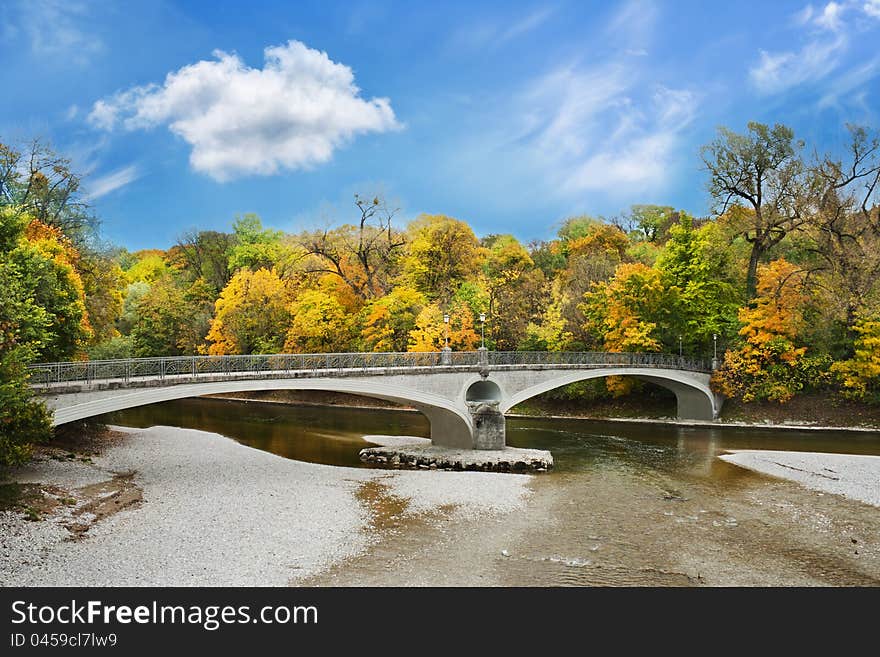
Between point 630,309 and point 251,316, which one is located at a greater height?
point 251,316

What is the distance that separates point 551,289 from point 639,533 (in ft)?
117

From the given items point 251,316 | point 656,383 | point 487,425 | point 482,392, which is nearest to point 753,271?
point 656,383

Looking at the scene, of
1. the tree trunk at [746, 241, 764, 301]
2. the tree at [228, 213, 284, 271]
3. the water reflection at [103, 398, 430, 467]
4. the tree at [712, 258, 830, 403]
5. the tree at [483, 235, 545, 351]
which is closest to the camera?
the water reflection at [103, 398, 430, 467]

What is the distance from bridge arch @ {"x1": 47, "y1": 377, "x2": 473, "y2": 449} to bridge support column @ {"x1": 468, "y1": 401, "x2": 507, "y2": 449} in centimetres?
34

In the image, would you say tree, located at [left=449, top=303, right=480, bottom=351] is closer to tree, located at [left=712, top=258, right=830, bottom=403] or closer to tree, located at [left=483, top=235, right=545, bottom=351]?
tree, located at [left=483, top=235, right=545, bottom=351]

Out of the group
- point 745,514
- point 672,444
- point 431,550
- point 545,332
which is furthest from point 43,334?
point 545,332

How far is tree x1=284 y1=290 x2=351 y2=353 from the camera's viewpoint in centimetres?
4844

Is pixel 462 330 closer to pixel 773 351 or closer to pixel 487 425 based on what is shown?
pixel 487 425

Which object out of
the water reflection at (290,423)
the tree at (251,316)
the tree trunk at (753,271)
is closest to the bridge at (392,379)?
the water reflection at (290,423)

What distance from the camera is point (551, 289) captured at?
163 feet

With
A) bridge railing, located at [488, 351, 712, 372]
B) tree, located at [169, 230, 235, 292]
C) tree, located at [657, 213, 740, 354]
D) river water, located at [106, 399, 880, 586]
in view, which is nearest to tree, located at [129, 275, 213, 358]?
tree, located at [169, 230, 235, 292]

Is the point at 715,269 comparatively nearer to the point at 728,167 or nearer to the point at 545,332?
the point at 728,167

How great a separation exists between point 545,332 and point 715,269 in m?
13.2
